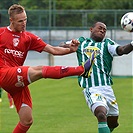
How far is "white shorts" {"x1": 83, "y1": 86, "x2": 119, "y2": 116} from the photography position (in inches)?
381

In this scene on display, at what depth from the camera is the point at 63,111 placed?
1620 cm

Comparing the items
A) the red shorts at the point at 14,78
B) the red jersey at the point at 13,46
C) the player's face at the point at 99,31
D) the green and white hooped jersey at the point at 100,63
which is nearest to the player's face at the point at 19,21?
the red jersey at the point at 13,46

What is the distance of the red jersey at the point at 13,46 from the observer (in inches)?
353

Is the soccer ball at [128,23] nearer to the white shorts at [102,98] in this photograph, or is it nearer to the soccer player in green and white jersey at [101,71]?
the soccer player in green and white jersey at [101,71]

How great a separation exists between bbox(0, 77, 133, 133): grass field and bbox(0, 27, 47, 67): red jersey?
3622 millimetres

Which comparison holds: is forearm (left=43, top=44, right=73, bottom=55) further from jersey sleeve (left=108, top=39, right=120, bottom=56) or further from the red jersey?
jersey sleeve (left=108, top=39, right=120, bottom=56)

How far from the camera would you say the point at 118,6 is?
1812 inches

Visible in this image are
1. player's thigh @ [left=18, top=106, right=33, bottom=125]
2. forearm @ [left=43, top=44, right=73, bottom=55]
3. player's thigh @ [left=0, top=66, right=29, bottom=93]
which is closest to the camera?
player's thigh @ [left=0, top=66, right=29, bottom=93]

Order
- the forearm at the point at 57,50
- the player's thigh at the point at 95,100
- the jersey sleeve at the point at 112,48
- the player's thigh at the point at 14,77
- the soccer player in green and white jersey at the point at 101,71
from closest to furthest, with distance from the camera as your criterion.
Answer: the player's thigh at the point at 14,77
the forearm at the point at 57,50
the player's thigh at the point at 95,100
the soccer player in green and white jersey at the point at 101,71
the jersey sleeve at the point at 112,48

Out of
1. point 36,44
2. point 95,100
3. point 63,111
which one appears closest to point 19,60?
point 36,44

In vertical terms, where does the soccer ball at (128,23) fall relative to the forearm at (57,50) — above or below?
above

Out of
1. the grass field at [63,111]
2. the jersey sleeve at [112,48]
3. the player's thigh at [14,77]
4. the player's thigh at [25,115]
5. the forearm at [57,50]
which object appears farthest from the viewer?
the grass field at [63,111]

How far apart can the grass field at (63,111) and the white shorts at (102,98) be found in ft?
7.70

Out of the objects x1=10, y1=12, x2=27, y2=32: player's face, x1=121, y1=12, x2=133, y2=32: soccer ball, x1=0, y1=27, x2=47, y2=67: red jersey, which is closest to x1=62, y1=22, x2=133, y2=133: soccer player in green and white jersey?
x1=121, y1=12, x2=133, y2=32: soccer ball
